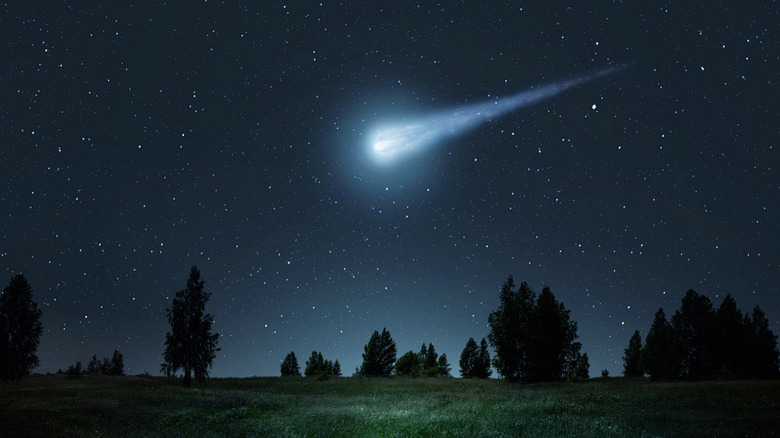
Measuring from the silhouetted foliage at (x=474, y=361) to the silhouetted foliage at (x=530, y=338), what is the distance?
120ft

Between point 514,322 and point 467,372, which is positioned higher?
point 514,322

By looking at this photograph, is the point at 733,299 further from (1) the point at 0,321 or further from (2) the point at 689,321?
(1) the point at 0,321

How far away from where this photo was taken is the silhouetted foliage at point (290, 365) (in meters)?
118

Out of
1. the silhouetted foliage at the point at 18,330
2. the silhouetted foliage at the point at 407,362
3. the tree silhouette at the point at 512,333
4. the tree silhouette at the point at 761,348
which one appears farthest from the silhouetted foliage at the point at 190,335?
the tree silhouette at the point at 761,348

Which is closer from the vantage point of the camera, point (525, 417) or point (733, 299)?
point (525, 417)

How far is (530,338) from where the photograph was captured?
60.4 m

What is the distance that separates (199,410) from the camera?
1111 inches

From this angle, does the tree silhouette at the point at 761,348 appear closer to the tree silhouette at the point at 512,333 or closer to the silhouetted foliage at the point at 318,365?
the tree silhouette at the point at 512,333

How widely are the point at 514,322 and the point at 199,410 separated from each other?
43.8 metres

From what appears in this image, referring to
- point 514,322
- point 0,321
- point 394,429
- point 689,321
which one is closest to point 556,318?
point 514,322

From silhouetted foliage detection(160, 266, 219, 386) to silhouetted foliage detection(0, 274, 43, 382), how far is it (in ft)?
41.9

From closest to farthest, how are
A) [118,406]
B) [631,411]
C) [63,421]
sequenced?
[63,421] < [631,411] < [118,406]

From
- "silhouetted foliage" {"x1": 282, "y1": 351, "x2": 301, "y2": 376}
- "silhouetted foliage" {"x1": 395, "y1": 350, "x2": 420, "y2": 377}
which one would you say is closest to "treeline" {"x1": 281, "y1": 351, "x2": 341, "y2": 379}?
"silhouetted foliage" {"x1": 282, "y1": 351, "x2": 301, "y2": 376}

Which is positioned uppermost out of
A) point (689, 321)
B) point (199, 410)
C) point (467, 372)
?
point (689, 321)
